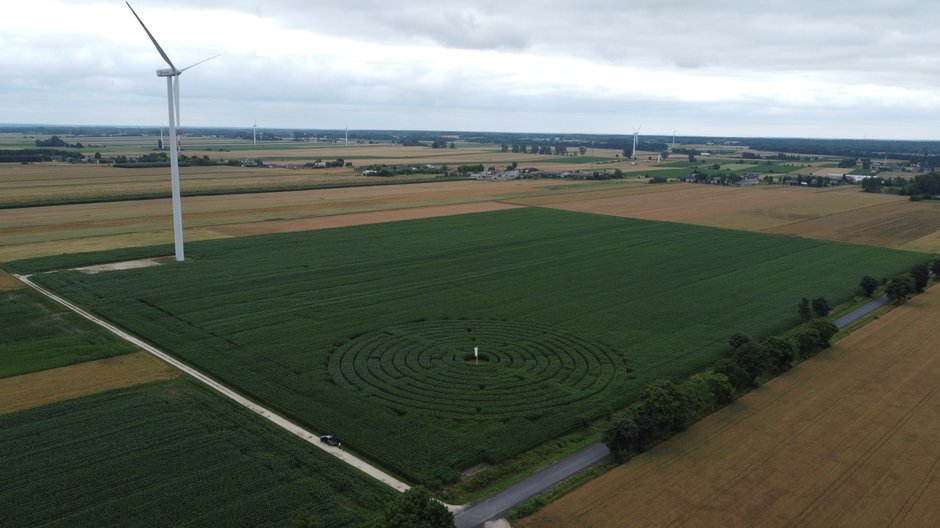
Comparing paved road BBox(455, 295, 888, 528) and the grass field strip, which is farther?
the grass field strip

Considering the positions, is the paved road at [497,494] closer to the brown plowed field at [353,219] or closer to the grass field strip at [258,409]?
the grass field strip at [258,409]

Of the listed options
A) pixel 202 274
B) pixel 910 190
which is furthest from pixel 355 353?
pixel 910 190

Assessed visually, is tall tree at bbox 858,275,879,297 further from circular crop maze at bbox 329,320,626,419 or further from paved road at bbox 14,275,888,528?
paved road at bbox 14,275,888,528

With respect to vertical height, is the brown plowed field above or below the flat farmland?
above

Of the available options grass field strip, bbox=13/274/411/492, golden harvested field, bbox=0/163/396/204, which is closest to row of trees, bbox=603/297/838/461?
grass field strip, bbox=13/274/411/492

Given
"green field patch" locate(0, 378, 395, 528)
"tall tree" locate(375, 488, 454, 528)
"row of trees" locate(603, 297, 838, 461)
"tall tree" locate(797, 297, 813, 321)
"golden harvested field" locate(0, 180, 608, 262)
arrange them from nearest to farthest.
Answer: "tall tree" locate(375, 488, 454, 528) < "green field patch" locate(0, 378, 395, 528) < "row of trees" locate(603, 297, 838, 461) < "tall tree" locate(797, 297, 813, 321) < "golden harvested field" locate(0, 180, 608, 262)

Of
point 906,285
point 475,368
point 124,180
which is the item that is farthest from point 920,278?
point 124,180

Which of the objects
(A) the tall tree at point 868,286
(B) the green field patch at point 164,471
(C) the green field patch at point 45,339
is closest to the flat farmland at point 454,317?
(A) the tall tree at point 868,286
